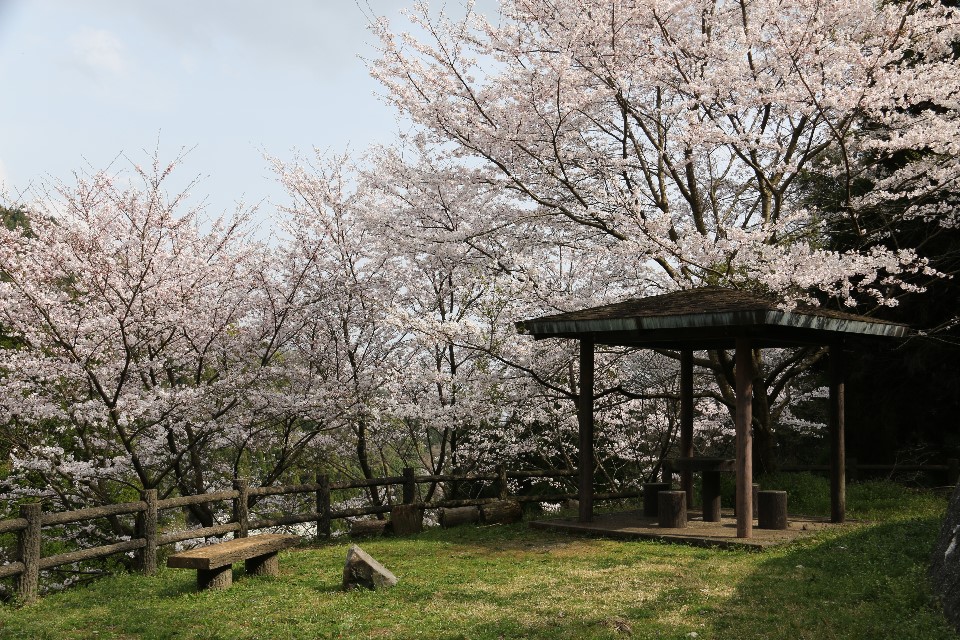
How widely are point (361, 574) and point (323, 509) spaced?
4.74m

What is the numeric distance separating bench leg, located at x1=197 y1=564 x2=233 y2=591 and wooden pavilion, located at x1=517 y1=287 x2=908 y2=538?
186 inches

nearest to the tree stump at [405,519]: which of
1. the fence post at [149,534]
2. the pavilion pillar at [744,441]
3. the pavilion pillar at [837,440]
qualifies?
the fence post at [149,534]

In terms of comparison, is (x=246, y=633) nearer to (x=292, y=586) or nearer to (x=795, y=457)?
(x=292, y=586)

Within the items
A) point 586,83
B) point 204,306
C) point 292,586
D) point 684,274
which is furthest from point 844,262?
point 204,306

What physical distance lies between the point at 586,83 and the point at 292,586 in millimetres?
8287

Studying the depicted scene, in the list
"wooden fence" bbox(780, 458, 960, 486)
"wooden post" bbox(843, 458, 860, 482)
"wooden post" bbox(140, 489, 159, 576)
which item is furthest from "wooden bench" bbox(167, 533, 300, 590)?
"wooden post" bbox(843, 458, 860, 482)

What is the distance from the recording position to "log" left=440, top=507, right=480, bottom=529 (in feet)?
41.7

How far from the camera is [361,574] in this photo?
7840 mm

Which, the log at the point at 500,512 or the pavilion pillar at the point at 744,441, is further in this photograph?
the log at the point at 500,512

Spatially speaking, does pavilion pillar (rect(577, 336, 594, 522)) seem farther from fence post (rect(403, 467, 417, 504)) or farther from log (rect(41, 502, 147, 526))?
log (rect(41, 502, 147, 526))

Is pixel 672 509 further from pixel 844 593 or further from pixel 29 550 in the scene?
pixel 29 550

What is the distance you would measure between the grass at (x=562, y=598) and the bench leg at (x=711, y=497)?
1764 millimetres

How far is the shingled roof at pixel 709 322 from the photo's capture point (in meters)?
9.12

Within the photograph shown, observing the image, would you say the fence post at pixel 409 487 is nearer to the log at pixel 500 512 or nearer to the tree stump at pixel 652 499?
the log at pixel 500 512
